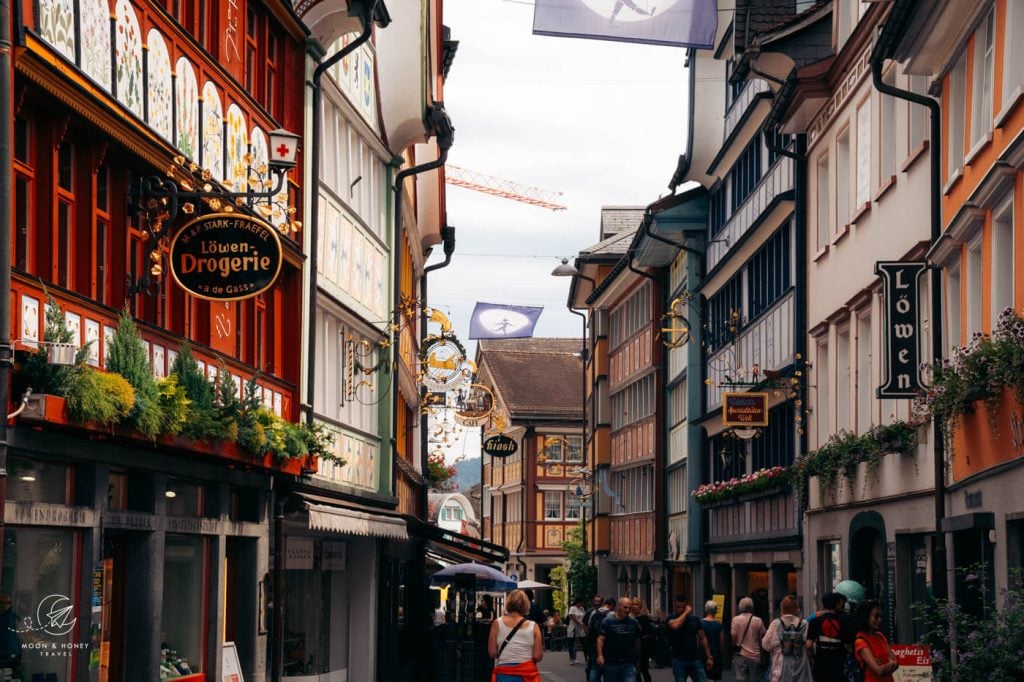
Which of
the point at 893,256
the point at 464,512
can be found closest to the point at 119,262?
the point at 893,256

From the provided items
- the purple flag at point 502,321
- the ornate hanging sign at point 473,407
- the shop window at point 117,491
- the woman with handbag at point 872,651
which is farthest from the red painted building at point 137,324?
the purple flag at point 502,321

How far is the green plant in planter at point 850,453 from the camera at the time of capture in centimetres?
2195

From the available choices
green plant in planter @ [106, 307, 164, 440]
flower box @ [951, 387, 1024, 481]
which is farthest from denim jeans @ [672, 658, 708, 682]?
green plant in planter @ [106, 307, 164, 440]

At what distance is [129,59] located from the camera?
624 inches

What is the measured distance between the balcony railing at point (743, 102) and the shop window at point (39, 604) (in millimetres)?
20990

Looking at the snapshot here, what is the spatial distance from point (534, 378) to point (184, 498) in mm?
74263

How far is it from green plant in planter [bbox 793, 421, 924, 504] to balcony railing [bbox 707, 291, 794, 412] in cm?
242

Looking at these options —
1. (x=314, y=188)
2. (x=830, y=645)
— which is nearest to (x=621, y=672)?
(x=830, y=645)

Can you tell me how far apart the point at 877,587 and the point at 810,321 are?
560 centimetres

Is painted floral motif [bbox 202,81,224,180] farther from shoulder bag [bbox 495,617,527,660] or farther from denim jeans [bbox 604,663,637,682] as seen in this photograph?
denim jeans [bbox 604,663,637,682]

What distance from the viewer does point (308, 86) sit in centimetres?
2386

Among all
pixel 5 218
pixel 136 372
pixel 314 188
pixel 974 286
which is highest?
pixel 314 188

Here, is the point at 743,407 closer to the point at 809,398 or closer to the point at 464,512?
the point at 809,398

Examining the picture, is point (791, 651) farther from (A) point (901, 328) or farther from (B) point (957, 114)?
(B) point (957, 114)
